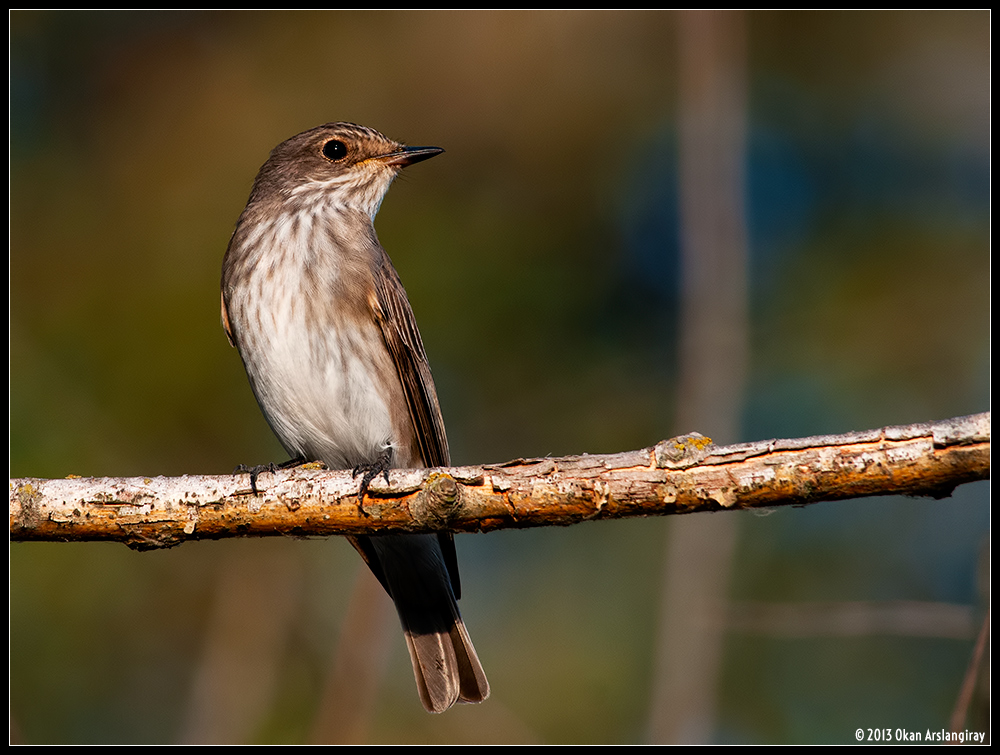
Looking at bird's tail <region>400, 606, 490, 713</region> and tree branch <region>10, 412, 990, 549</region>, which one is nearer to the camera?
tree branch <region>10, 412, 990, 549</region>

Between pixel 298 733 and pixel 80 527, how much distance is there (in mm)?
2609

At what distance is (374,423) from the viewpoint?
5379mm

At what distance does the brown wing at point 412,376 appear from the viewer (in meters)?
5.46

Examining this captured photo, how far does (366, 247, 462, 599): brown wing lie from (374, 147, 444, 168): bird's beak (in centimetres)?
92

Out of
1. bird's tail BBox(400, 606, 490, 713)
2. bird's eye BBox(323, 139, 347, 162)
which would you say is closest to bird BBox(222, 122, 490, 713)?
bird's tail BBox(400, 606, 490, 713)

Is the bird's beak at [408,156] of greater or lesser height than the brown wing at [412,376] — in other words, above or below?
above

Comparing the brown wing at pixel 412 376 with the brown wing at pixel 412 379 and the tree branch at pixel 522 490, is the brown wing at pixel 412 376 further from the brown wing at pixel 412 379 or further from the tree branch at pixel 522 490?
the tree branch at pixel 522 490

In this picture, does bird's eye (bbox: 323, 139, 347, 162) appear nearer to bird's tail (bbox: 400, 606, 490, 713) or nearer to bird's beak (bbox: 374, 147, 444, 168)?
bird's beak (bbox: 374, 147, 444, 168)

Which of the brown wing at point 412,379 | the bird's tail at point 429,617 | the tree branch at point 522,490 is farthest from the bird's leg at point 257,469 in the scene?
the brown wing at point 412,379

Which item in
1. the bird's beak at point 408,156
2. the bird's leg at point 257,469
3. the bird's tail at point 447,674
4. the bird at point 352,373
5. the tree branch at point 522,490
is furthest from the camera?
the bird's beak at point 408,156

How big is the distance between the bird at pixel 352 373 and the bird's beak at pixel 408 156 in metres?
0.47

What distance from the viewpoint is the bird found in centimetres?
525

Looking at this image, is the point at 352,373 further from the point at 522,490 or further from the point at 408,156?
the point at 522,490

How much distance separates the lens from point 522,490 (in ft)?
12.7
